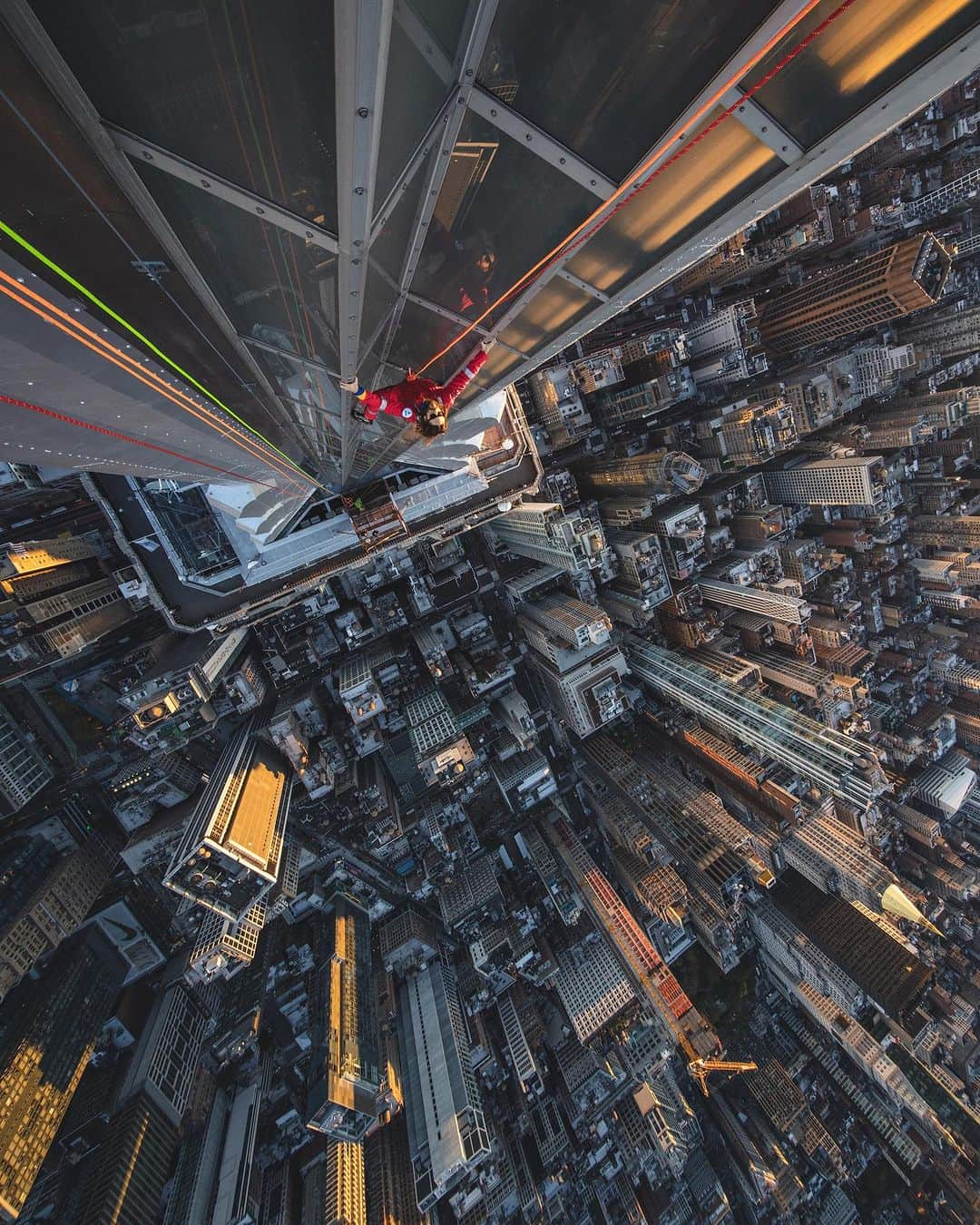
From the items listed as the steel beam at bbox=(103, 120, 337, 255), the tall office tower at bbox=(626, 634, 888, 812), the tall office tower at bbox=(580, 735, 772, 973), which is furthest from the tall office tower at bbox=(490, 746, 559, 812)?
the steel beam at bbox=(103, 120, 337, 255)

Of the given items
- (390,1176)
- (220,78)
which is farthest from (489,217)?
(390,1176)

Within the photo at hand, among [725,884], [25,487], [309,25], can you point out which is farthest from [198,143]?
[725,884]

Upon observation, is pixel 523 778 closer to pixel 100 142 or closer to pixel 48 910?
pixel 48 910

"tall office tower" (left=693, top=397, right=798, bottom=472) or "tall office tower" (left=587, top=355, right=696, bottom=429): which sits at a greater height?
"tall office tower" (left=587, top=355, right=696, bottom=429)

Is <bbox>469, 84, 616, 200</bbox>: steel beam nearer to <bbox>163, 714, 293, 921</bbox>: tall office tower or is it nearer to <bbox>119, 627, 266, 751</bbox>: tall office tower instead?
<bbox>119, 627, 266, 751</bbox>: tall office tower

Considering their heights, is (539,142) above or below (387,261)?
above

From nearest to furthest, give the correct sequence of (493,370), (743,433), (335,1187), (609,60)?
(609,60)
(493,370)
(335,1187)
(743,433)

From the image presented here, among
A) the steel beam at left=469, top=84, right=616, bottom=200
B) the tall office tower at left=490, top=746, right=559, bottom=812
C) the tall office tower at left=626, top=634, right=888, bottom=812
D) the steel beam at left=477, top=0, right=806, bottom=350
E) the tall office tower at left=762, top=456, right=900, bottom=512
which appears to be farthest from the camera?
the tall office tower at left=490, top=746, right=559, bottom=812
